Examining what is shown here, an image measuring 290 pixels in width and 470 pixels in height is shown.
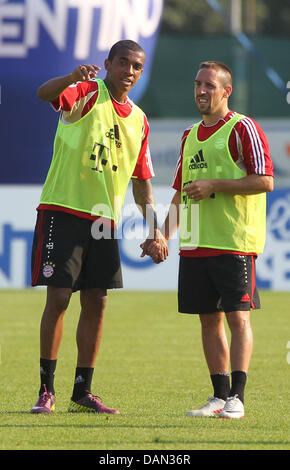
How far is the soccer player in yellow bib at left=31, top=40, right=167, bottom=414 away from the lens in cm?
611

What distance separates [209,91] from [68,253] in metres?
1.30

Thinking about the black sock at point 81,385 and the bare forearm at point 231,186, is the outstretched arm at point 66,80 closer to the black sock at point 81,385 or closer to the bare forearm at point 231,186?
the bare forearm at point 231,186

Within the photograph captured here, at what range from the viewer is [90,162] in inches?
242

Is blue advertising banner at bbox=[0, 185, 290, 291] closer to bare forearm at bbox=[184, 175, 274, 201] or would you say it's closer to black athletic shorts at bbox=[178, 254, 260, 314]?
black athletic shorts at bbox=[178, 254, 260, 314]

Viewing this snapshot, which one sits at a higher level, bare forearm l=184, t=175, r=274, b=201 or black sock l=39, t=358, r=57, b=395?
bare forearm l=184, t=175, r=274, b=201

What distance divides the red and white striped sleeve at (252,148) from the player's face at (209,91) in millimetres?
201

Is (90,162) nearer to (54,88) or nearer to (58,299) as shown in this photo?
(54,88)

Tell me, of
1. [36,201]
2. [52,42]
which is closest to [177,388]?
[36,201]

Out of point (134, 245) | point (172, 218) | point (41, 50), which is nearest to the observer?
point (172, 218)

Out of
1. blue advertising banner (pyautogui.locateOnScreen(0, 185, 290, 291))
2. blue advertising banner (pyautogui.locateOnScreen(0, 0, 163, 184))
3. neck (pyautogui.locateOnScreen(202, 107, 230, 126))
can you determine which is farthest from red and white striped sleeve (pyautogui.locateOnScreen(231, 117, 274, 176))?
blue advertising banner (pyautogui.locateOnScreen(0, 0, 163, 184))

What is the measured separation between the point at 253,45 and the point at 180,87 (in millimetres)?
2772

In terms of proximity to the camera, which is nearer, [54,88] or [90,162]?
[54,88]

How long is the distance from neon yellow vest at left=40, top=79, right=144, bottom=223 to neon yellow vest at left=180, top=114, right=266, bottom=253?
0.48 m

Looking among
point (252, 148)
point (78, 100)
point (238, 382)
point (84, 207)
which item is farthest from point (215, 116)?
point (238, 382)
